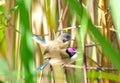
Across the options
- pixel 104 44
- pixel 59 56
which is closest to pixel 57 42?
pixel 59 56

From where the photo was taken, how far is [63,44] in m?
0.98

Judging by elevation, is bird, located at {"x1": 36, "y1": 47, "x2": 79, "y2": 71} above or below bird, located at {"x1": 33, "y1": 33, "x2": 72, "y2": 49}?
below

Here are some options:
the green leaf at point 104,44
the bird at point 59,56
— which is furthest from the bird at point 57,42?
the green leaf at point 104,44

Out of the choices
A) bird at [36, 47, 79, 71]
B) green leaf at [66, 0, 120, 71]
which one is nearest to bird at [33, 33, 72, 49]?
bird at [36, 47, 79, 71]

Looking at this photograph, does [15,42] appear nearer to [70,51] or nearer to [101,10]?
[70,51]

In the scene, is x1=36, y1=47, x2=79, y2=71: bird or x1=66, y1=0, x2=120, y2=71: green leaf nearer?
x1=66, y1=0, x2=120, y2=71: green leaf

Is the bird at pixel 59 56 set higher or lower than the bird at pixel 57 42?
lower

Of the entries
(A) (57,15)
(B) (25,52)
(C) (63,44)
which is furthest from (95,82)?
(B) (25,52)

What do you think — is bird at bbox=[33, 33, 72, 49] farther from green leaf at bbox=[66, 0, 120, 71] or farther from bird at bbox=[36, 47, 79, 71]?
green leaf at bbox=[66, 0, 120, 71]

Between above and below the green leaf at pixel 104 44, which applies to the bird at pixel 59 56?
below

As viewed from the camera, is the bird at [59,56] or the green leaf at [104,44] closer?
the green leaf at [104,44]

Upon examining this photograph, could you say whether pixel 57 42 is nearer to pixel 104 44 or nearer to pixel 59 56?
pixel 59 56

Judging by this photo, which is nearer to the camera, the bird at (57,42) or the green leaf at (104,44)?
the green leaf at (104,44)

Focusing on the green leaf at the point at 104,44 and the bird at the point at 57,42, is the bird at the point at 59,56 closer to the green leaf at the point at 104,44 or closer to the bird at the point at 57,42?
the bird at the point at 57,42
